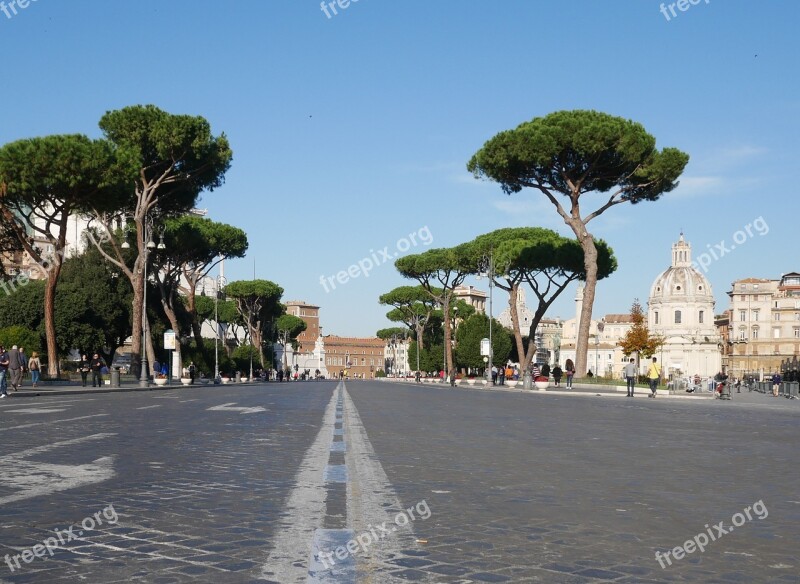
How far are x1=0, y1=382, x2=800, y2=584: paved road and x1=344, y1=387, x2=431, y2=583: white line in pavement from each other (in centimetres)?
2

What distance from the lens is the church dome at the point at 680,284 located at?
13838cm

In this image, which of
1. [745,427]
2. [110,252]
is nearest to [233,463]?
[745,427]

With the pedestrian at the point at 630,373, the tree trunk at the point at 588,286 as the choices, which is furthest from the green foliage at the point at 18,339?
the pedestrian at the point at 630,373

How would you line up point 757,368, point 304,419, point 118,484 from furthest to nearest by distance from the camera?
point 757,368 < point 304,419 < point 118,484

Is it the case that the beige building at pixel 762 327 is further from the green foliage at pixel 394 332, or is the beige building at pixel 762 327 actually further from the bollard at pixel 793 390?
the bollard at pixel 793 390

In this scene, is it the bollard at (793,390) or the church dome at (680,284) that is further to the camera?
the church dome at (680,284)

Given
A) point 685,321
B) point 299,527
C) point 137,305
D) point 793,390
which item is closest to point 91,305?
point 137,305

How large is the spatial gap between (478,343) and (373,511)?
338 ft

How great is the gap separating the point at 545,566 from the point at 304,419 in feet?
43.3

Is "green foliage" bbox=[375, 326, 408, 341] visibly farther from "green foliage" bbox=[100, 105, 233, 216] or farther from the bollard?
the bollard

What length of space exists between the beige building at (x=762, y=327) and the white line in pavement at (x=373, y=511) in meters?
151

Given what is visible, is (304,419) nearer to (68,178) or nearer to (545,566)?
(545,566)

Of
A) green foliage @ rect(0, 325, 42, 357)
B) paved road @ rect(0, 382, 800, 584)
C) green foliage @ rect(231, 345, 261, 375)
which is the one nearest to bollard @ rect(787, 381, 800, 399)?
green foliage @ rect(0, 325, 42, 357)

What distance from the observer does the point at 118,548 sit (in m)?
5.16
